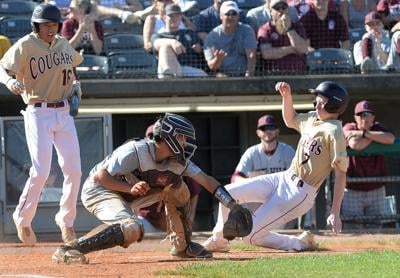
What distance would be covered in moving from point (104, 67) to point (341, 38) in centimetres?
306

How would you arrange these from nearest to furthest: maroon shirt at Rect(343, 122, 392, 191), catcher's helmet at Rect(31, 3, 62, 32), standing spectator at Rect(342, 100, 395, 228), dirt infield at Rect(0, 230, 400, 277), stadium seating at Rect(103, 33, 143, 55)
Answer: dirt infield at Rect(0, 230, 400, 277)
catcher's helmet at Rect(31, 3, 62, 32)
standing spectator at Rect(342, 100, 395, 228)
maroon shirt at Rect(343, 122, 392, 191)
stadium seating at Rect(103, 33, 143, 55)

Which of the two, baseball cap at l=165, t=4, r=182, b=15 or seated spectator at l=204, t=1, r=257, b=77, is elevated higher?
baseball cap at l=165, t=4, r=182, b=15

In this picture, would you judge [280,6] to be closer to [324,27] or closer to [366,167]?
[324,27]

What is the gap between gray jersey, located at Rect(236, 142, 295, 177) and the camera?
34.1ft

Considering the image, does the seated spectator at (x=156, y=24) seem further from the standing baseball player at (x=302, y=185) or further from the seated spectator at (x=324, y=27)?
the standing baseball player at (x=302, y=185)

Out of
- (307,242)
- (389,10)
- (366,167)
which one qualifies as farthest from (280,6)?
(307,242)

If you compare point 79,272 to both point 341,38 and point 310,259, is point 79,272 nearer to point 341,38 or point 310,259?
point 310,259

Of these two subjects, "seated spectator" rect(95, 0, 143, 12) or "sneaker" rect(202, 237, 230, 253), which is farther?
"seated spectator" rect(95, 0, 143, 12)

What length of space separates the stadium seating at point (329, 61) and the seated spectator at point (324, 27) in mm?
269

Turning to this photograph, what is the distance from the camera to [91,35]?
12.0 meters

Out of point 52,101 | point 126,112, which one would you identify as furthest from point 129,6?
point 52,101

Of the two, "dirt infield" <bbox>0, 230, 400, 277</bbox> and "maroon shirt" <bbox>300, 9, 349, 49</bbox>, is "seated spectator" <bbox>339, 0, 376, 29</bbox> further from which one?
"dirt infield" <bbox>0, 230, 400, 277</bbox>

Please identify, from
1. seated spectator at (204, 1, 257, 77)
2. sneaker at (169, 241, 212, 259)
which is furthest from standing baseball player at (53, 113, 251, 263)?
seated spectator at (204, 1, 257, 77)

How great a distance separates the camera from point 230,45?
39.1ft
